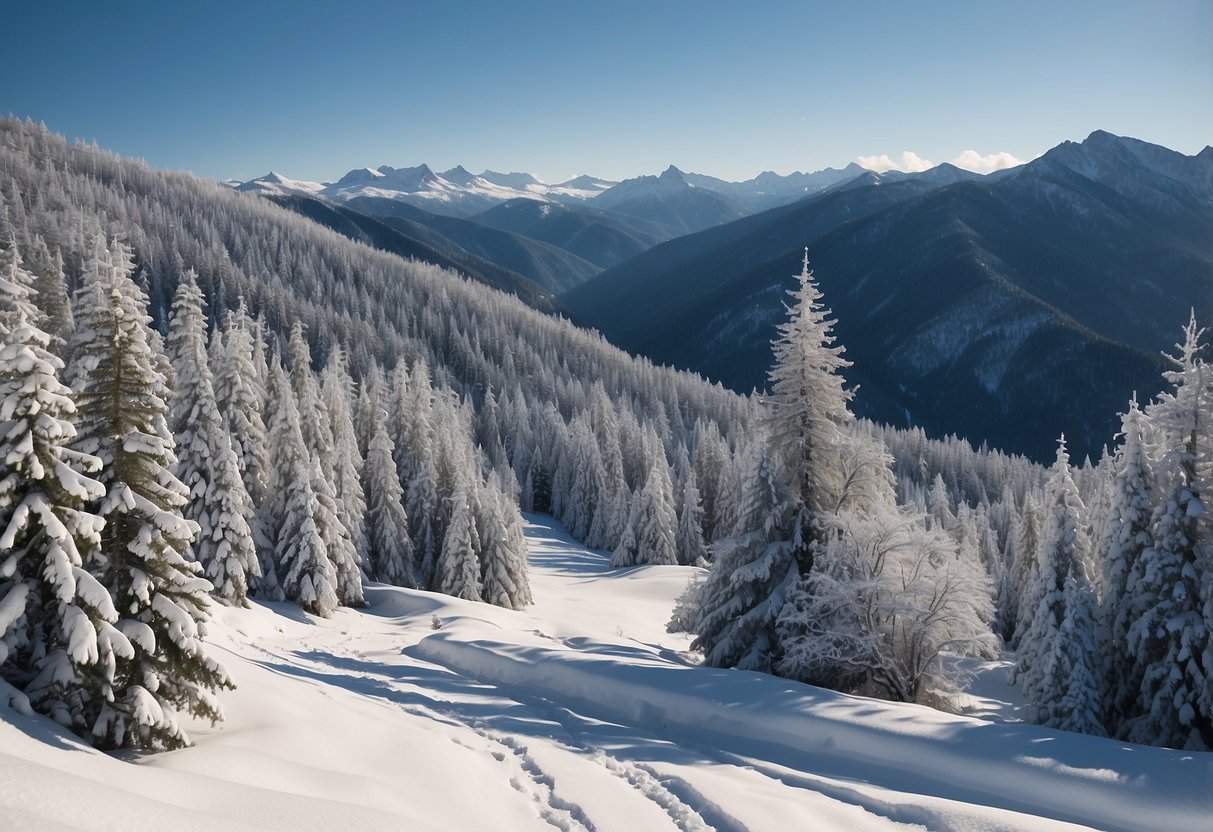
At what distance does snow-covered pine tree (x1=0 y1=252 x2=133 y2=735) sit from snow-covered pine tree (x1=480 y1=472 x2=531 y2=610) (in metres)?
35.0

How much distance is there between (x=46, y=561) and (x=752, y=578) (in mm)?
19417

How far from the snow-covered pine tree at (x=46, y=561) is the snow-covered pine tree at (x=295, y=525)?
2344cm

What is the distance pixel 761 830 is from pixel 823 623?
12.4 metres

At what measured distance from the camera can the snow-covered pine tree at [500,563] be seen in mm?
44000

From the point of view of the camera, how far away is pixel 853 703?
56.3 feet

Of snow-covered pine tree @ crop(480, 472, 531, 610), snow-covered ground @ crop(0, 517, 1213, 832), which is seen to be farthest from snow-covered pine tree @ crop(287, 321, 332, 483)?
snow-covered ground @ crop(0, 517, 1213, 832)

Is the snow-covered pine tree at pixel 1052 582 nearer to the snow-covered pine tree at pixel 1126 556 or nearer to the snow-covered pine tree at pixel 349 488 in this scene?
the snow-covered pine tree at pixel 1126 556

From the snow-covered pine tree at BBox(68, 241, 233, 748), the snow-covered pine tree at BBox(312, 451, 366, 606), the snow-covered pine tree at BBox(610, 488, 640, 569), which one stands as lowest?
the snow-covered pine tree at BBox(610, 488, 640, 569)

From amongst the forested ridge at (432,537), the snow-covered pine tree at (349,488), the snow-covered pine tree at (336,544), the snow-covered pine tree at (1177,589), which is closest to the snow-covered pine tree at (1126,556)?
the forested ridge at (432,537)

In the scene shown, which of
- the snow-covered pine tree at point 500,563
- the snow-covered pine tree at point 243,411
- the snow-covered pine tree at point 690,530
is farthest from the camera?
the snow-covered pine tree at point 690,530

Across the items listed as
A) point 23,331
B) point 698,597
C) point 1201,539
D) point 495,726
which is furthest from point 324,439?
point 1201,539

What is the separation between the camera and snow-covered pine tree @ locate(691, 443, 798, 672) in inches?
941

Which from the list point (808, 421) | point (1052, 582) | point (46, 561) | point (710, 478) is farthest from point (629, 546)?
point (46, 561)

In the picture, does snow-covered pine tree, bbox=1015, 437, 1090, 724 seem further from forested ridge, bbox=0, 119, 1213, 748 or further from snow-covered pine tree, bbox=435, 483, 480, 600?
snow-covered pine tree, bbox=435, 483, 480, 600
